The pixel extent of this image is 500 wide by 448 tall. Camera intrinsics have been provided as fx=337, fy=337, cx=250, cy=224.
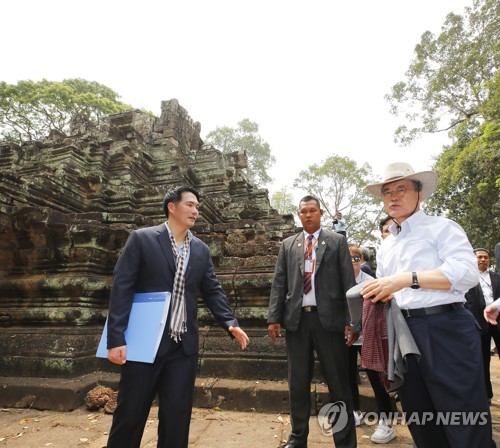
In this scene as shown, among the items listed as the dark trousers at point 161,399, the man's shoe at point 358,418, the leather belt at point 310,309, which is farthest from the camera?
the man's shoe at point 358,418

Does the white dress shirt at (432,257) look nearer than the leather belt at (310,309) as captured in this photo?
Yes

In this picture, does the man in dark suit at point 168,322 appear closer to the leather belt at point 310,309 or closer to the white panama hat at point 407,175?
the leather belt at point 310,309

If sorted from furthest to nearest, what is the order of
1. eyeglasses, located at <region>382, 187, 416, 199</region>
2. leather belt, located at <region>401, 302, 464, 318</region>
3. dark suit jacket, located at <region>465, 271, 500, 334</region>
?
1. dark suit jacket, located at <region>465, 271, 500, 334</region>
2. eyeglasses, located at <region>382, 187, 416, 199</region>
3. leather belt, located at <region>401, 302, 464, 318</region>

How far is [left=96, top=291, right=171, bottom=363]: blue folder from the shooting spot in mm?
1827

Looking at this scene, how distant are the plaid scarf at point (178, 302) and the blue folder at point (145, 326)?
2.4 inches

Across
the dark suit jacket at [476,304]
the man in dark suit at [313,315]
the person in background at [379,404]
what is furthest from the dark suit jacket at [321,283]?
the dark suit jacket at [476,304]

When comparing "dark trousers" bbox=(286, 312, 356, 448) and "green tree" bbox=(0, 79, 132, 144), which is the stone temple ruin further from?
"green tree" bbox=(0, 79, 132, 144)

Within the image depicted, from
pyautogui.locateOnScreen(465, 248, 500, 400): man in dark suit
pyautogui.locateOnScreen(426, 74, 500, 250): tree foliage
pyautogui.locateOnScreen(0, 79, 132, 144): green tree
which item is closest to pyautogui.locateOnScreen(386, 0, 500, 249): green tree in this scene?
pyautogui.locateOnScreen(426, 74, 500, 250): tree foliage

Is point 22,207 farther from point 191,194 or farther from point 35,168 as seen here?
point 35,168

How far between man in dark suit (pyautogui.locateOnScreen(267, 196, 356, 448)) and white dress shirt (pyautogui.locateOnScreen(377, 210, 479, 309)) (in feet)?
2.31

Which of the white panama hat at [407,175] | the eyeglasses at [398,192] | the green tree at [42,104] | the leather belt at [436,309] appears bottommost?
the leather belt at [436,309]

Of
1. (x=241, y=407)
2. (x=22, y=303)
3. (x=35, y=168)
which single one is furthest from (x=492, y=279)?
(x=35, y=168)

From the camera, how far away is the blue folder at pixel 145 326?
1827 mm

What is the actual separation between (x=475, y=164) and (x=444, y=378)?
40.1 ft
